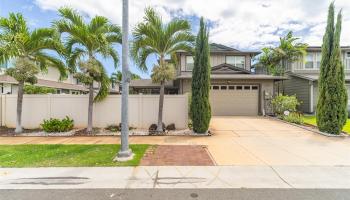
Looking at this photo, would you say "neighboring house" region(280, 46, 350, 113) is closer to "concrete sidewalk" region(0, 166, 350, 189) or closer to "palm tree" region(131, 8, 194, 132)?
"palm tree" region(131, 8, 194, 132)

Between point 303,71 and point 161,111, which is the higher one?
point 303,71

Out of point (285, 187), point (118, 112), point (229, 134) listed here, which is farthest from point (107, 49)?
point (285, 187)

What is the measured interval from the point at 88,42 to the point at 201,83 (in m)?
5.52

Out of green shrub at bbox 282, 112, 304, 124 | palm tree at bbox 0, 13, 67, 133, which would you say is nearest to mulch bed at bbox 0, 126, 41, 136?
palm tree at bbox 0, 13, 67, 133

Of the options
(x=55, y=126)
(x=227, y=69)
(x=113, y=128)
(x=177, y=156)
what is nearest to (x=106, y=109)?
(x=113, y=128)

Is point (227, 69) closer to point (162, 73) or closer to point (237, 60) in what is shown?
point (237, 60)

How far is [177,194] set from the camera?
12.9 ft

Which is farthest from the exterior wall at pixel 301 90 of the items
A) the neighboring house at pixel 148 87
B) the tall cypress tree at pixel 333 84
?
the neighboring house at pixel 148 87

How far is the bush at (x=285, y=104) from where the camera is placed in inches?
555

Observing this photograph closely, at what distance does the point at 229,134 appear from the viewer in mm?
9938

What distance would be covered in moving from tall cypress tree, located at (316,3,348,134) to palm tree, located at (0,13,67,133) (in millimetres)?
12343

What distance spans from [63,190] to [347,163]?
707 centimetres

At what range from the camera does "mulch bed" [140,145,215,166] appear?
5664 millimetres

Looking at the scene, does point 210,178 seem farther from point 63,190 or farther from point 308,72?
point 308,72
